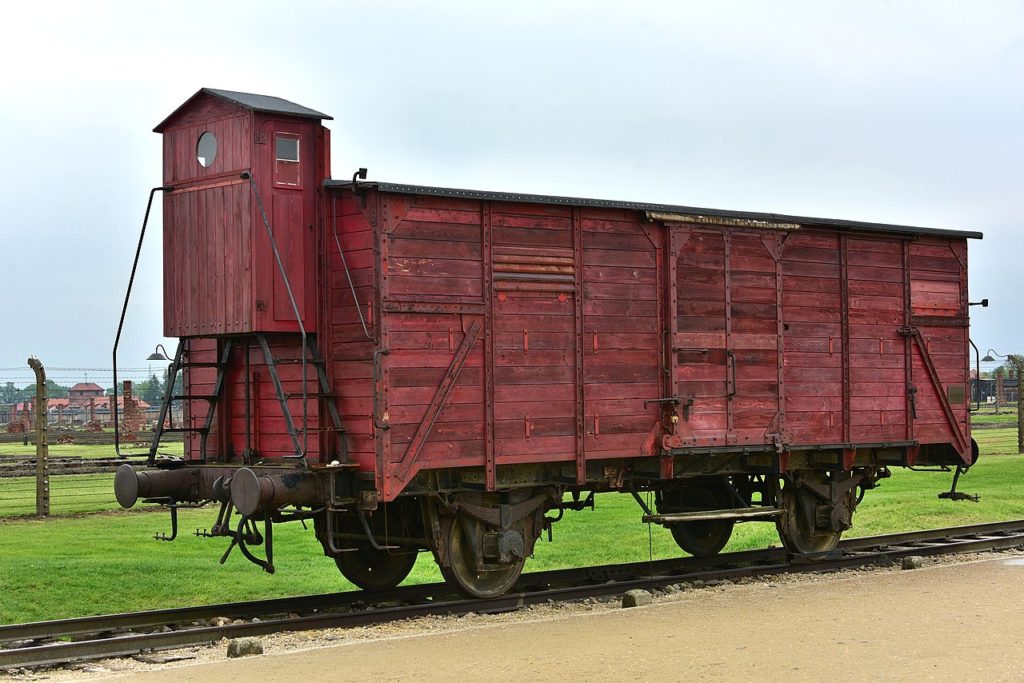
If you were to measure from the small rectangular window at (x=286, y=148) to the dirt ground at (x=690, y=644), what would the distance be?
4.47m

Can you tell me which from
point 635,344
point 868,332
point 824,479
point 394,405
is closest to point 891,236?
point 868,332

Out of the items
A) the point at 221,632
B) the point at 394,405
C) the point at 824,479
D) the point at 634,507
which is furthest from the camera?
the point at 634,507

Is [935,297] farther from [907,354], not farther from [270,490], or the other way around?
[270,490]

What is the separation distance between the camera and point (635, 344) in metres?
12.7

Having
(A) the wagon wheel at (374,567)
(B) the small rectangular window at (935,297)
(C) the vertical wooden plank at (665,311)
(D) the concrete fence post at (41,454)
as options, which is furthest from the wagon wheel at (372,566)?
(D) the concrete fence post at (41,454)

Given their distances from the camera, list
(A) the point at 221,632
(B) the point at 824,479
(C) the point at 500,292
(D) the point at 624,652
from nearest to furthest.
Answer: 1. (D) the point at 624,652
2. (A) the point at 221,632
3. (C) the point at 500,292
4. (B) the point at 824,479

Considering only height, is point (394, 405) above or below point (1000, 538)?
above

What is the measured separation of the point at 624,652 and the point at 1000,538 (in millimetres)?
8094

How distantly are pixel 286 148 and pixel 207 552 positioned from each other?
6619mm

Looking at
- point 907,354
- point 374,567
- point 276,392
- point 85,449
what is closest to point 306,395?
point 276,392

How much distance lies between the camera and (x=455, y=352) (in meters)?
11.3

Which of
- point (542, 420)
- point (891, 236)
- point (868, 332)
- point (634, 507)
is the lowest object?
point (634, 507)

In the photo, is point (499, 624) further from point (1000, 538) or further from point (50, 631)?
point (1000, 538)

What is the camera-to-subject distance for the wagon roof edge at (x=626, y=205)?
1101 centimetres
